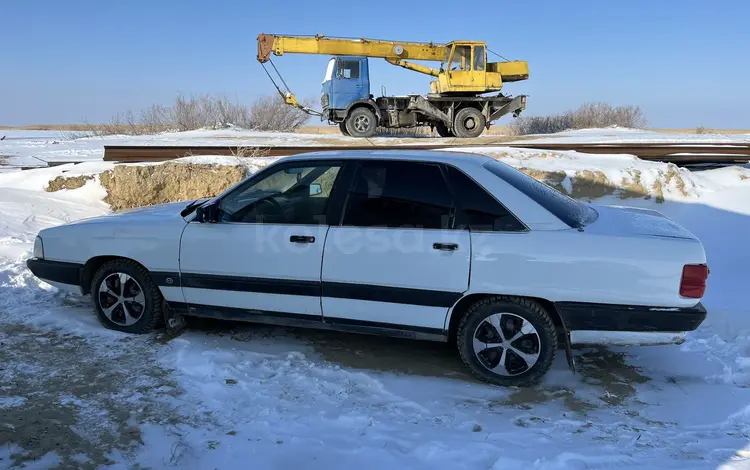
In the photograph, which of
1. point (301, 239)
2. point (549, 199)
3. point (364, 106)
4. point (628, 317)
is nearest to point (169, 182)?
point (301, 239)

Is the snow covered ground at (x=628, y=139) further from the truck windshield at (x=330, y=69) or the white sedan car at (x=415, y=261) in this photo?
the white sedan car at (x=415, y=261)

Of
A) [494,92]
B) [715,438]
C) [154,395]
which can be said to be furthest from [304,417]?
[494,92]

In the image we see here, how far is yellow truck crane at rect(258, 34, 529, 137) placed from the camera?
707 inches

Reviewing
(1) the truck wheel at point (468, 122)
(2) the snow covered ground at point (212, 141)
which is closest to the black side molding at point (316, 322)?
(2) the snow covered ground at point (212, 141)

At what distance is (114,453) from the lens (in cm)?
286

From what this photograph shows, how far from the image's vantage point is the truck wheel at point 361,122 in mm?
18125

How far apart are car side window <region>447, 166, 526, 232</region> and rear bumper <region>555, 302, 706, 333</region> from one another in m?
0.61

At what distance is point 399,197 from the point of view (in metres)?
3.84

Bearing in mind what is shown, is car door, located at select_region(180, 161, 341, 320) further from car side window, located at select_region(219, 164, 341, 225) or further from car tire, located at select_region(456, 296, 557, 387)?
car tire, located at select_region(456, 296, 557, 387)

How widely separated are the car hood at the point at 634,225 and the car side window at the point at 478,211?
0.52 m

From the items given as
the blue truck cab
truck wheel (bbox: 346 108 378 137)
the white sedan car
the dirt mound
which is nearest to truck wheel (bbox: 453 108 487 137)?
truck wheel (bbox: 346 108 378 137)

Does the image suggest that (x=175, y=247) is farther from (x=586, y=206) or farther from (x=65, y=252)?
(x=586, y=206)

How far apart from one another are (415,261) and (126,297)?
7.94 feet

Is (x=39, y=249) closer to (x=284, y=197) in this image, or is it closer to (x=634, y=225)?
(x=284, y=197)
